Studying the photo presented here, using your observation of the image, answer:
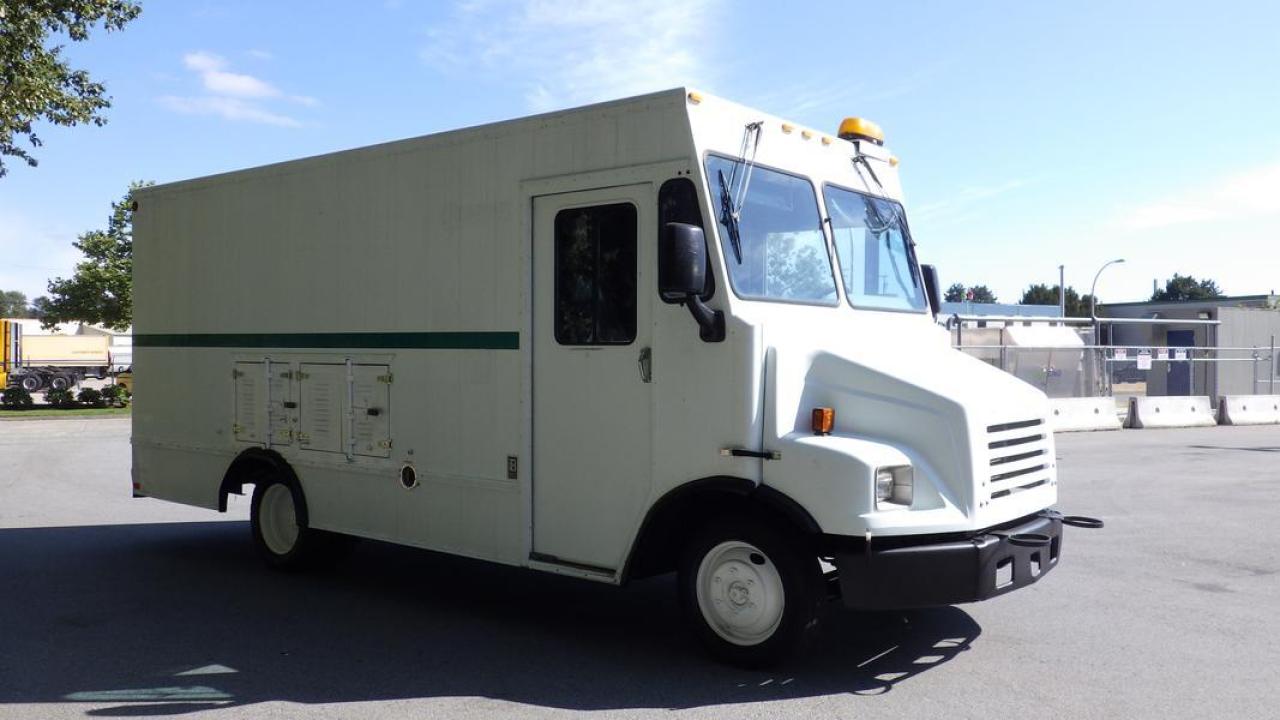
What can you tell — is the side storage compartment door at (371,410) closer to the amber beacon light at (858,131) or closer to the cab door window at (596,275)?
the cab door window at (596,275)

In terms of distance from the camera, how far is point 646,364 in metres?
5.65

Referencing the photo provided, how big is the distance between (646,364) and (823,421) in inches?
39.7

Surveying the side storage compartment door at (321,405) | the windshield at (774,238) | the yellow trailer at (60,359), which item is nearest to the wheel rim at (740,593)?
the windshield at (774,238)

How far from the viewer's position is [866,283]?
633 cm

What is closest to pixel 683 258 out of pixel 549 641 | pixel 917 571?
pixel 917 571

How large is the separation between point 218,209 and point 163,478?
7.43ft

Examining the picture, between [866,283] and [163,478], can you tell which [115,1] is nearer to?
[163,478]

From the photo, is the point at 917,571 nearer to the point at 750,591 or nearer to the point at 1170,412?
the point at 750,591

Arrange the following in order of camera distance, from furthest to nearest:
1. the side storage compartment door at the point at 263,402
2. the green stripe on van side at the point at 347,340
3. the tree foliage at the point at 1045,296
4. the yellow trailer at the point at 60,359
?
1. the tree foliage at the point at 1045,296
2. the yellow trailer at the point at 60,359
3. the side storage compartment door at the point at 263,402
4. the green stripe on van side at the point at 347,340

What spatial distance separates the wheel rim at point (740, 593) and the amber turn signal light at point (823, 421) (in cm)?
67

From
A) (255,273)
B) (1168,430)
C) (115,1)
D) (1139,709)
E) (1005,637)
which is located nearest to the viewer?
(1139,709)

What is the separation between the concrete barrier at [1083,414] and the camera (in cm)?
2122

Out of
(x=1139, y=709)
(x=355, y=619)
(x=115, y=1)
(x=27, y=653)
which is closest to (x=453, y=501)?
(x=355, y=619)

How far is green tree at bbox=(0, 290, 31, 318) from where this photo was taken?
160625 mm
